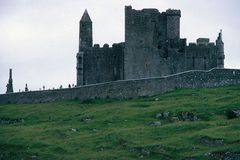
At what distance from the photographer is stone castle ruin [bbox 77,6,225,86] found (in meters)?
103

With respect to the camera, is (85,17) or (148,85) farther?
(85,17)

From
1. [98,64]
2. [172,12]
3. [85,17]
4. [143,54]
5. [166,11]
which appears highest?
[166,11]

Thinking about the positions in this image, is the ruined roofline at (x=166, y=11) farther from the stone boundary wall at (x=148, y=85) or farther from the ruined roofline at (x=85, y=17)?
the stone boundary wall at (x=148, y=85)

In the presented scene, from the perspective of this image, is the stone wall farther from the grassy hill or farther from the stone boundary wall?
the grassy hill

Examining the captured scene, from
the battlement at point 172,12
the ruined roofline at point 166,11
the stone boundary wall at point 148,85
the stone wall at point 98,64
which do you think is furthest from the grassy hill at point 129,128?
the battlement at point 172,12

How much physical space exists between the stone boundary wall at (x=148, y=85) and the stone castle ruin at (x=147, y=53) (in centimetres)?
844

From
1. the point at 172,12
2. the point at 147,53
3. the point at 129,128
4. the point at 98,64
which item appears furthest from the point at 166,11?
the point at 129,128

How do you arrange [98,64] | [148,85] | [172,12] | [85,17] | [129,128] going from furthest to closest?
1. [85,17]
2. [98,64]
3. [172,12]
4. [148,85]
5. [129,128]

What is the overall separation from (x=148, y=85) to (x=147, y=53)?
12.0 meters

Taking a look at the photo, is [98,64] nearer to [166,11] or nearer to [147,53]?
[147,53]

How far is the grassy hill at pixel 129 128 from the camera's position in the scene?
6669cm

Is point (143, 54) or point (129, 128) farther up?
point (143, 54)

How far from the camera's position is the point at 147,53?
103 m

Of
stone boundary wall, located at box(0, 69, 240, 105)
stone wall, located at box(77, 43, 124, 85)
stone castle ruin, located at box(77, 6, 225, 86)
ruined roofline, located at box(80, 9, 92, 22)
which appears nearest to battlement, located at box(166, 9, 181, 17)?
stone castle ruin, located at box(77, 6, 225, 86)
